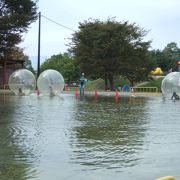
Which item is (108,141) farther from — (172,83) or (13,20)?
(13,20)

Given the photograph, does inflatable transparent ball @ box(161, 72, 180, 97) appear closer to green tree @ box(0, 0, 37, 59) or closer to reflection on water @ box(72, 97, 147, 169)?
reflection on water @ box(72, 97, 147, 169)

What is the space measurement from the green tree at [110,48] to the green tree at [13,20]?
8270mm

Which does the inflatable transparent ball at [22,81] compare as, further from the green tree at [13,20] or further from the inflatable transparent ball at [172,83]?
the green tree at [13,20]

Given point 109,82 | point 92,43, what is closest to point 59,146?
point 92,43

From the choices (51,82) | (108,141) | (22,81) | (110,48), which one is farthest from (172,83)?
(110,48)

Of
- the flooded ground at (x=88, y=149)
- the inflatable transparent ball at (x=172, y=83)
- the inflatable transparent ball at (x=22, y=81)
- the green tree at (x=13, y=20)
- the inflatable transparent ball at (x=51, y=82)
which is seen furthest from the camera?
the green tree at (x=13, y=20)

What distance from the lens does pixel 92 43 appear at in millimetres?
57625

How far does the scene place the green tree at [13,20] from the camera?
48.9 meters

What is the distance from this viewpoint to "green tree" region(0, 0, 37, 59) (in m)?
48.9

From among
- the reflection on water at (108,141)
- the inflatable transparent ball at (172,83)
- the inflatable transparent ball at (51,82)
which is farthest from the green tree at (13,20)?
the reflection on water at (108,141)

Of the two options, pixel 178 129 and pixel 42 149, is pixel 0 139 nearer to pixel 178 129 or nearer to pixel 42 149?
pixel 42 149

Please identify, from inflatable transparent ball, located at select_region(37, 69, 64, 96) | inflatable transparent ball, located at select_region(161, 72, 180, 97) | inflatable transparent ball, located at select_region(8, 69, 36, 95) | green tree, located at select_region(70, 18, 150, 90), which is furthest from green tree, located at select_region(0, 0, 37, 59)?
inflatable transparent ball, located at select_region(161, 72, 180, 97)

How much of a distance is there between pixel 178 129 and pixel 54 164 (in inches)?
211

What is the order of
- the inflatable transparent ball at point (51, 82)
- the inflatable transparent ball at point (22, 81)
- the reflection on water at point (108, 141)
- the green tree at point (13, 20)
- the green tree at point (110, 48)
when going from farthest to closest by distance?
the green tree at point (110, 48), the green tree at point (13, 20), the inflatable transparent ball at point (22, 81), the inflatable transparent ball at point (51, 82), the reflection on water at point (108, 141)
